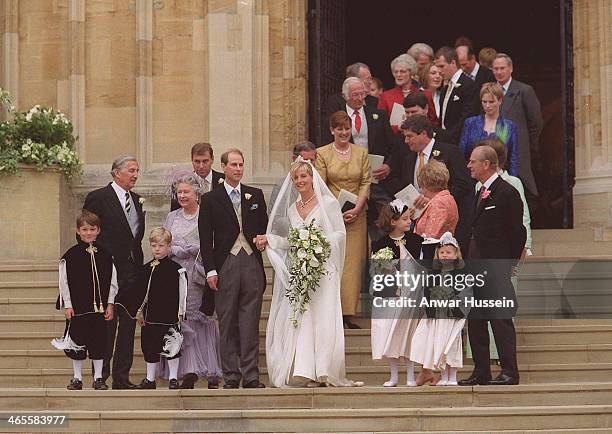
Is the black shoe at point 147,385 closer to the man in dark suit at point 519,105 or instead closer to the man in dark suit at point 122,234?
the man in dark suit at point 122,234

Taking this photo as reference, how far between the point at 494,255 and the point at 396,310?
0.92 m

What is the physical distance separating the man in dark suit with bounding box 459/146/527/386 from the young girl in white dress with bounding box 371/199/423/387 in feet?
1.64

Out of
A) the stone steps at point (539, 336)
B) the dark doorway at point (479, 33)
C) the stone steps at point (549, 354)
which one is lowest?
the stone steps at point (549, 354)

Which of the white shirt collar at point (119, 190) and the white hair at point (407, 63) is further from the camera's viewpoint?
the white hair at point (407, 63)

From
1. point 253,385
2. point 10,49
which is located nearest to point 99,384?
point 253,385

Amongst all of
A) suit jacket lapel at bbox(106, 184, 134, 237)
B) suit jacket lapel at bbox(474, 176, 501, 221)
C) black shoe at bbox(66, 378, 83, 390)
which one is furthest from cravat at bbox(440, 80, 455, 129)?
black shoe at bbox(66, 378, 83, 390)

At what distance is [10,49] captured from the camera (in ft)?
66.6

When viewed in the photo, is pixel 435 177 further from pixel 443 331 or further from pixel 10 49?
pixel 10 49

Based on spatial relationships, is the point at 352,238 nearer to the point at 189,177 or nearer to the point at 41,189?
the point at 189,177

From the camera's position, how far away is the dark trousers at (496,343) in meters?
14.4

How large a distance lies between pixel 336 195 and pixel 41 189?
3777mm

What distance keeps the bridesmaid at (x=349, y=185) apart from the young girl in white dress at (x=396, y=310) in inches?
28.8

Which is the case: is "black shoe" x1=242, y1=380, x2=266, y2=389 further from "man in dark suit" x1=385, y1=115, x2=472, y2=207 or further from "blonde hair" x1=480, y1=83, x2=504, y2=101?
"blonde hair" x1=480, y1=83, x2=504, y2=101

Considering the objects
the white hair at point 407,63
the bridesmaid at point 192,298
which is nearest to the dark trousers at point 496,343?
the bridesmaid at point 192,298
